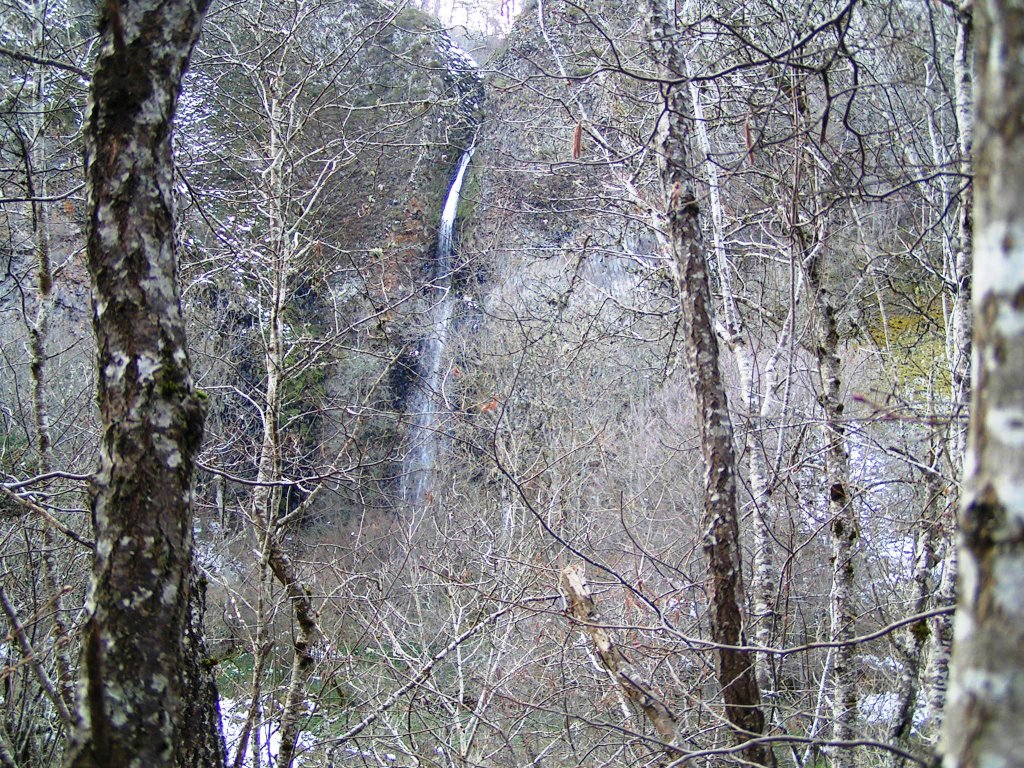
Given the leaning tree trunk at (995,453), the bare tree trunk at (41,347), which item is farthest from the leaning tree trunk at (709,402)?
the bare tree trunk at (41,347)

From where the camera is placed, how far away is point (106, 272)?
2.22m

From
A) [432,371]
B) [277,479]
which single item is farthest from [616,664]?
[432,371]

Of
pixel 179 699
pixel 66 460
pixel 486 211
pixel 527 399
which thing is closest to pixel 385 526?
pixel 527 399

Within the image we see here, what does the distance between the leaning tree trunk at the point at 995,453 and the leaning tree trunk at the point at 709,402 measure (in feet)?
11.2

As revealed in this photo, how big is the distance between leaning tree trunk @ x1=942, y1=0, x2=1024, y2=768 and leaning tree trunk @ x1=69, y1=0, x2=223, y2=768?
1887 mm

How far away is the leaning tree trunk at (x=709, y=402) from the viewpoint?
421cm

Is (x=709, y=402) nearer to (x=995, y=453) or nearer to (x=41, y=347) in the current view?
(x=995, y=453)

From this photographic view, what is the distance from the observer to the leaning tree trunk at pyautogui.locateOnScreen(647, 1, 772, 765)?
421cm

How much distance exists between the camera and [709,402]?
15.0 feet

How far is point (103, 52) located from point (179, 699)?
1853mm

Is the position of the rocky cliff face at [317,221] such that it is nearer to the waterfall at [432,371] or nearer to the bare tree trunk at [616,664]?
the waterfall at [432,371]

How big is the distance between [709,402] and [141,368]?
3.27 meters

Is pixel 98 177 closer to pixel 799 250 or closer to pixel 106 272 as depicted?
→ pixel 106 272

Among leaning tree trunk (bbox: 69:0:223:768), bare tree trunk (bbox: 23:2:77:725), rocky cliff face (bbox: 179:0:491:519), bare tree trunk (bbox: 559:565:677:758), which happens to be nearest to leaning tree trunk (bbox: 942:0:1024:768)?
leaning tree trunk (bbox: 69:0:223:768)
